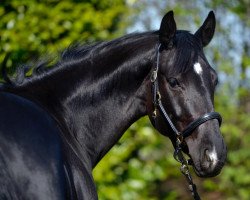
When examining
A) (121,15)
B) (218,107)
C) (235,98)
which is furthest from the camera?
(235,98)

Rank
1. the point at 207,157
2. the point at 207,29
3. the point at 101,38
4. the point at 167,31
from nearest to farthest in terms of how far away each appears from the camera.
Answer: the point at 207,157, the point at 167,31, the point at 207,29, the point at 101,38

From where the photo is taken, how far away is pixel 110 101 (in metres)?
4.09

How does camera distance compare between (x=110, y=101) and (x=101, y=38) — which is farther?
(x=101, y=38)

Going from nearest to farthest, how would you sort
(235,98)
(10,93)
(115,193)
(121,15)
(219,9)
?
(10,93), (115,193), (121,15), (235,98), (219,9)

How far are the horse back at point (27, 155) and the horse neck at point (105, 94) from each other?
0.44 m

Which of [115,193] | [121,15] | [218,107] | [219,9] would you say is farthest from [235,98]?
[115,193]

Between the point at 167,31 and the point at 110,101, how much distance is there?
1.75 ft

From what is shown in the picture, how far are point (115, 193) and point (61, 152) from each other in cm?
263

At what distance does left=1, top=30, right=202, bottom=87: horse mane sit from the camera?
3.89m

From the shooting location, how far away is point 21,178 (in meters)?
3.31

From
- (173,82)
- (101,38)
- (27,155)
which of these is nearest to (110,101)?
(173,82)

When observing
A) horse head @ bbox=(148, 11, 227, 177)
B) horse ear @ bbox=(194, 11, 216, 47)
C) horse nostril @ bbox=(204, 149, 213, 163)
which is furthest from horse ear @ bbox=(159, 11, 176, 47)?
horse nostril @ bbox=(204, 149, 213, 163)

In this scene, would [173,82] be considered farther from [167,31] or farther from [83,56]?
[83,56]

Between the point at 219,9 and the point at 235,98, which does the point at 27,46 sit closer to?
the point at 235,98
